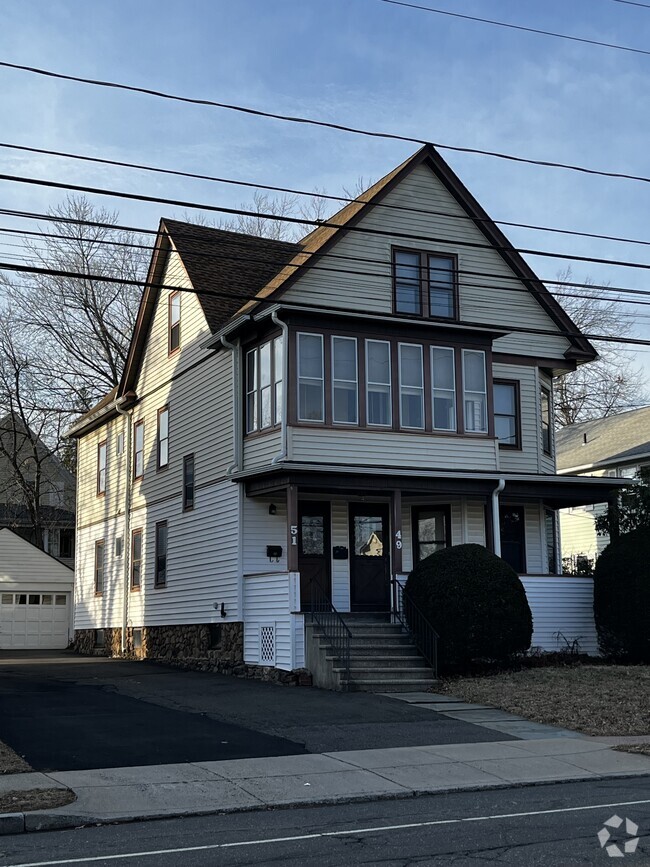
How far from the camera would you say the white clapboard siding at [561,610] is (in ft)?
75.4

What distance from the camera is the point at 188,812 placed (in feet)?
32.7

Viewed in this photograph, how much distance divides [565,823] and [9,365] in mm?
35988

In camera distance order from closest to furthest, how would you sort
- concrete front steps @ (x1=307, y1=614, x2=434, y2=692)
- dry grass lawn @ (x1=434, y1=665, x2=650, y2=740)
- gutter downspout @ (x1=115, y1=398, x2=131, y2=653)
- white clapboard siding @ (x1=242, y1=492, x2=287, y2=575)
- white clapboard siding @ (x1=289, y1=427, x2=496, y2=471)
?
dry grass lawn @ (x1=434, y1=665, x2=650, y2=740) < concrete front steps @ (x1=307, y1=614, x2=434, y2=692) < white clapboard siding @ (x1=289, y1=427, x2=496, y2=471) < white clapboard siding @ (x1=242, y1=492, x2=287, y2=575) < gutter downspout @ (x1=115, y1=398, x2=131, y2=653)

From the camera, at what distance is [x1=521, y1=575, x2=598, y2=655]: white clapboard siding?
23.0m

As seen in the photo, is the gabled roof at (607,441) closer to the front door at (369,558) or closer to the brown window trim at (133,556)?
the front door at (369,558)

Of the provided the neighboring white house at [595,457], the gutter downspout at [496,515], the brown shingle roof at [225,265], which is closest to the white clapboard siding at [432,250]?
the brown shingle roof at [225,265]

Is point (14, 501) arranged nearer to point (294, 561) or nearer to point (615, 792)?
point (294, 561)

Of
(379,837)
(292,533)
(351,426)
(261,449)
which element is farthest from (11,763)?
(351,426)

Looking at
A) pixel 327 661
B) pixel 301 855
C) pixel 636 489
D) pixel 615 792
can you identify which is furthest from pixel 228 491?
pixel 301 855

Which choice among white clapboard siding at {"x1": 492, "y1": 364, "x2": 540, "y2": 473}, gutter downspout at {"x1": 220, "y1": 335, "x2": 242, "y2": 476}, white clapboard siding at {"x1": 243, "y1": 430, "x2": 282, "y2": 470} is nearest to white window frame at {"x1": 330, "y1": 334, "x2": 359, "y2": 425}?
white clapboard siding at {"x1": 243, "y1": 430, "x2": 282, "y2": 470}

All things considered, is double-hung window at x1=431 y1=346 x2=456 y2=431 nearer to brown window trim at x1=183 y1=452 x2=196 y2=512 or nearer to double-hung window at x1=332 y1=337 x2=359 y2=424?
double-hung window at x1=332 y1=337 x2=359 y2=424

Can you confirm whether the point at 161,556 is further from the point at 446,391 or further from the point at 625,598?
the point at 625,598

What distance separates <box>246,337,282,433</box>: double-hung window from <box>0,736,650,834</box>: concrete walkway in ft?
33.2

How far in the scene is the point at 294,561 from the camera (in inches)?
829
